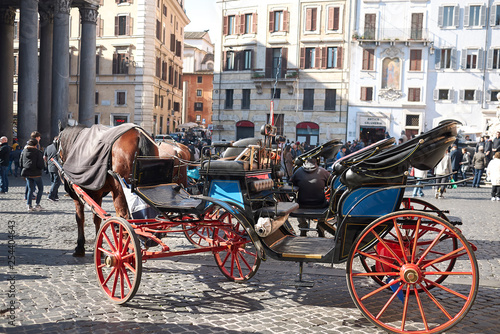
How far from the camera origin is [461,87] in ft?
116

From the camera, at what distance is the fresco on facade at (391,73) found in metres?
36.0

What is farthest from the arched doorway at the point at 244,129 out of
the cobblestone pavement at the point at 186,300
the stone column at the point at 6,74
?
the cobblestone pavement at the point at 186,300

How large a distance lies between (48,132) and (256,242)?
2274 cm

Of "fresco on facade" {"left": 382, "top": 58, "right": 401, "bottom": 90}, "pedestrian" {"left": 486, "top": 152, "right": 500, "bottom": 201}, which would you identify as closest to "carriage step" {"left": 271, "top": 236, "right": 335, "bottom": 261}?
"pedestrian" {"left": 486, "top": 152, "right": 500, "bottom": 201}

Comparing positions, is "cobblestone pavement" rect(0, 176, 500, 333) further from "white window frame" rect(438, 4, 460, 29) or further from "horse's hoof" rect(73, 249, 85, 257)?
"white window frame" rect(438, 4, 460, 29)

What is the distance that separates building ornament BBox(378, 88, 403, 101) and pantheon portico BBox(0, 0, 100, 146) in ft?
66.0

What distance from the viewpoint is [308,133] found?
37.9m

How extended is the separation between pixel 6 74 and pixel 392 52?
24346 mm

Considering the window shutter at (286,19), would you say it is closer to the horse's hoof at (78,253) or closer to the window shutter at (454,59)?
the window shutter at (454,59)

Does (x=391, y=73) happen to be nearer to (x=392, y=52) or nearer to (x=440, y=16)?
(x=392, y=52)

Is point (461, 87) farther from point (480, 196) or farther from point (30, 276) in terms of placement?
point (30, 276)

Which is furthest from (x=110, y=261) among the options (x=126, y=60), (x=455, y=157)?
(x=126, y=60)

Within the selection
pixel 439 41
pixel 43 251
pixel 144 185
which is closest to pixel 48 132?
pixel 43 251

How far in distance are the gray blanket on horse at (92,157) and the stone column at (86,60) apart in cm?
1754
